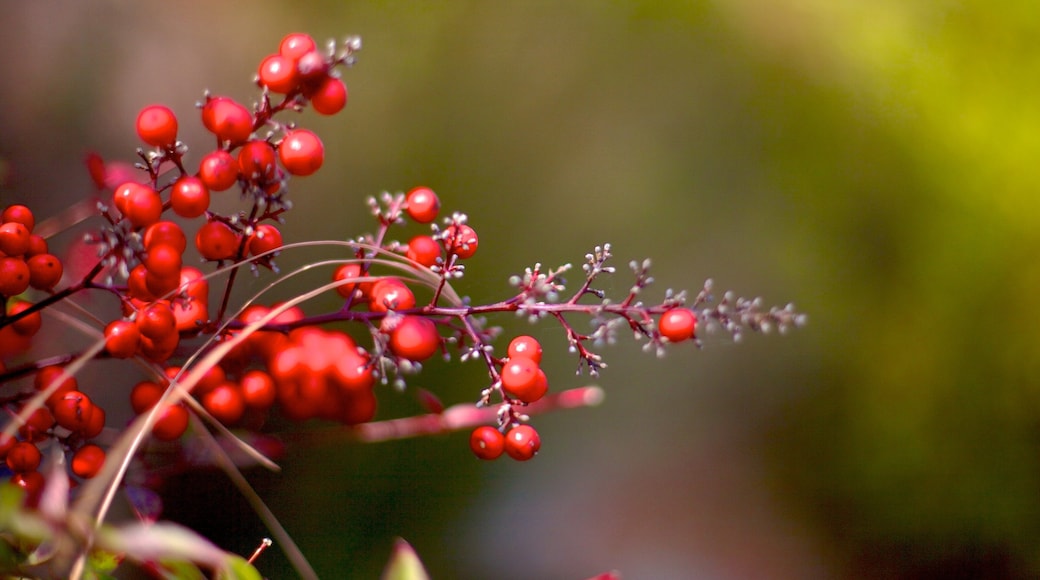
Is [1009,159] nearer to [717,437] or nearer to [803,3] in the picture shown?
[803,3]

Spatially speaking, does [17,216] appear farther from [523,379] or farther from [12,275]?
[523,379]

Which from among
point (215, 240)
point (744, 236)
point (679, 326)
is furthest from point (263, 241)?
point (744, 236)

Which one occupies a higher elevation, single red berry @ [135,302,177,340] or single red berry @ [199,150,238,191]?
single red berry @ [199,150,238,191]

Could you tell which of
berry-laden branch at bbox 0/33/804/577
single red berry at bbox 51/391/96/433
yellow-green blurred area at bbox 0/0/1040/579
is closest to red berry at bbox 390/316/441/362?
berry-laden branch at bbox 0/33/804/577

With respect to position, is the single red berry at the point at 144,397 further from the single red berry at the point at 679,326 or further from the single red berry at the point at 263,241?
the single red berry at the point at 679,326

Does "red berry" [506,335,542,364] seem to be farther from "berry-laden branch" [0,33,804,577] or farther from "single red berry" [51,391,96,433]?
"single red berry" [51,391,96,433]

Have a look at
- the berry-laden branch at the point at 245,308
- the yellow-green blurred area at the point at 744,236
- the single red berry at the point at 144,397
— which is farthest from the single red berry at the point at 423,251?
the yellow-green blurred area at the point at 744,236
